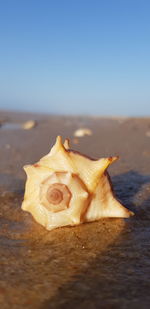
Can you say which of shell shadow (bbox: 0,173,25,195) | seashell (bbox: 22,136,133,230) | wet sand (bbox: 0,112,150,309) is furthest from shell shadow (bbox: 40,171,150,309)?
shell shadow (bbox: 0,173,25,195)

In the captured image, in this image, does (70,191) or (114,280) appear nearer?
(114,280)

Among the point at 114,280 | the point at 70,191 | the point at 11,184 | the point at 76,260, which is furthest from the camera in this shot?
the point at 11,184

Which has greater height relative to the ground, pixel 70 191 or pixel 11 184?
pixel 70 191

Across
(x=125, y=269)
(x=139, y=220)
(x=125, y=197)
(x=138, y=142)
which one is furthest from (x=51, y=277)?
(x=138, y=142)

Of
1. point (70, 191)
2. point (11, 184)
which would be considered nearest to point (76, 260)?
point (70, 191)

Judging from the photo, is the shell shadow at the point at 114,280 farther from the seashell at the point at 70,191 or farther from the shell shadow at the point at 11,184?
the shell shadow at the point at 11,184

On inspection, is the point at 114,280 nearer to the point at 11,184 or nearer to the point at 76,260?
the point at 76,260

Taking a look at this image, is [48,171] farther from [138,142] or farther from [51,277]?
[138,142]
